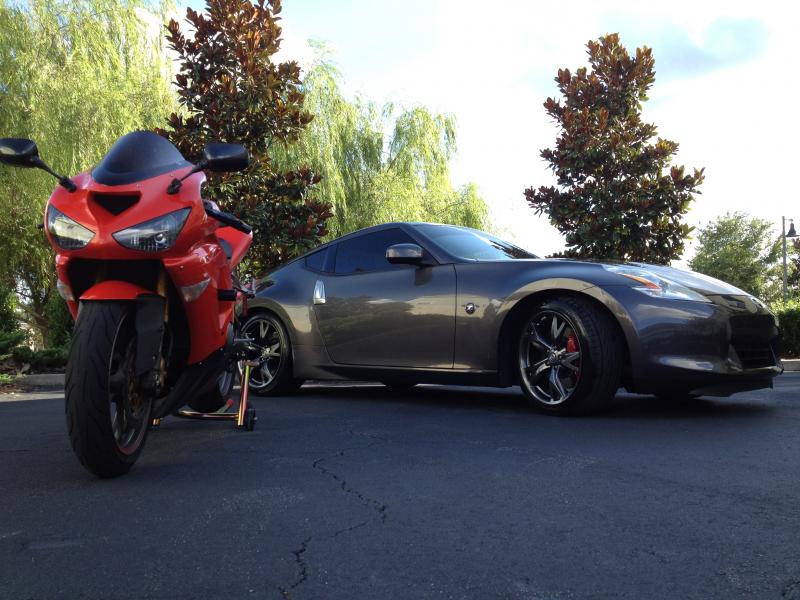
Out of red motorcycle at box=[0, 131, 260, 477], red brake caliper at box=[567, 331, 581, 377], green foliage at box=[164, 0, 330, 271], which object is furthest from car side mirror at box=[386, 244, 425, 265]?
green foliage at box=[164, 0, 330, 271]

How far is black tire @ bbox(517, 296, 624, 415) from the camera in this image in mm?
5070

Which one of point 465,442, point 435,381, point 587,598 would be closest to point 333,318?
point 435,381

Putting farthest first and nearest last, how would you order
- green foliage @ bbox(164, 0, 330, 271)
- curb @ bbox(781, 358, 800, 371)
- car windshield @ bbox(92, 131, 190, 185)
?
1. curb @ bbox(781, 358, 800, 371)
2. green foliage @ bbox(164, 0, 330, 271)
3. car windshield @ bbox(92, 131, 190, 185)

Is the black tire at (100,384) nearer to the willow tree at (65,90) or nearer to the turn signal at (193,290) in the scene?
the turn signal at (193,290)

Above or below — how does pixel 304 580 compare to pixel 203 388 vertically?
below

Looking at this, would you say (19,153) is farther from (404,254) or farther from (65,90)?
(65,90)

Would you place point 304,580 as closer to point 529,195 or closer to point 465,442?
point 465,442

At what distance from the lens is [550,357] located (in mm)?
5305

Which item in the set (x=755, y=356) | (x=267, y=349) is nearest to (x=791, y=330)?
(x=755, y=356)

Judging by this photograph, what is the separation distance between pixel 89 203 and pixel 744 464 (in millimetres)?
3105

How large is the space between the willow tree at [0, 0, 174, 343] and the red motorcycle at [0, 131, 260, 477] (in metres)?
11.2

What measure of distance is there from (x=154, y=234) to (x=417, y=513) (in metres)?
1.61

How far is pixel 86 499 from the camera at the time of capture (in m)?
3.15

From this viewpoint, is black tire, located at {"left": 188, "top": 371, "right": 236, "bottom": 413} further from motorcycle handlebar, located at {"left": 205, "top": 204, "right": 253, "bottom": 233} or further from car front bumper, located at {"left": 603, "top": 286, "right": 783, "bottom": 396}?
car front bumper, located at {"left": 603, "top": 286, "right": 783, "bottom": 396}
